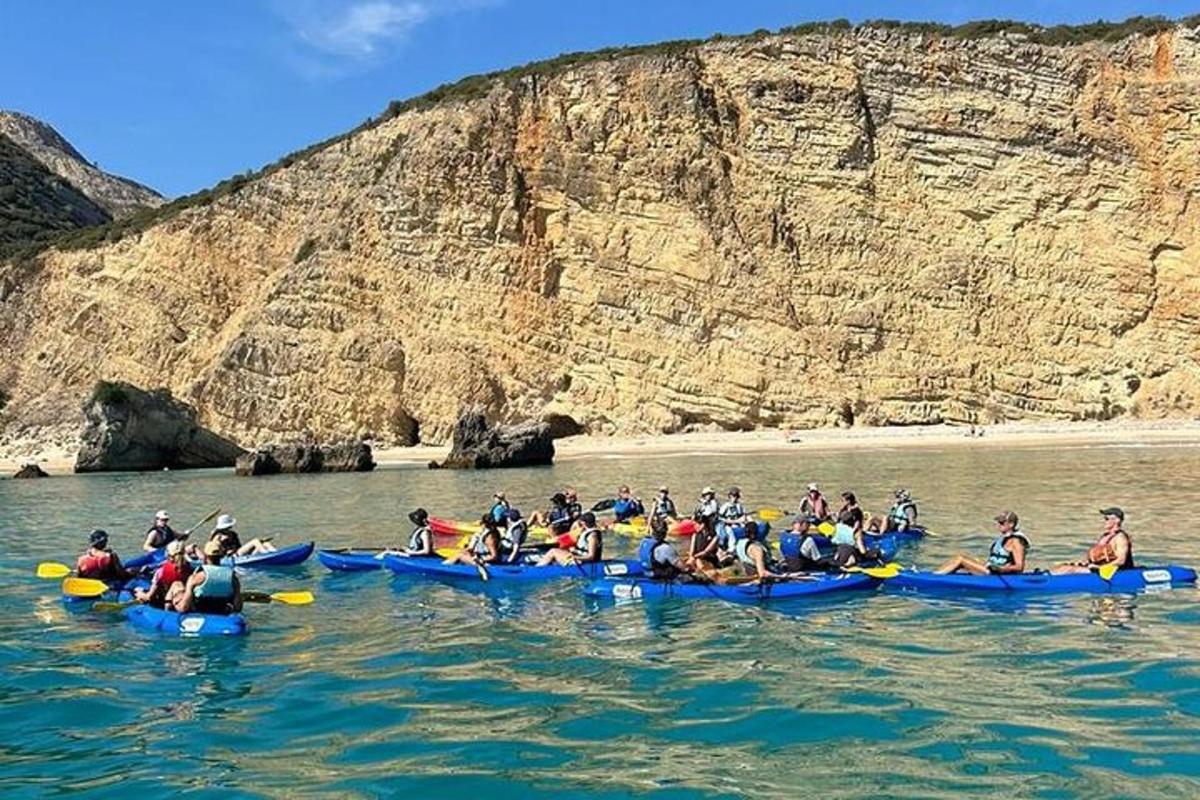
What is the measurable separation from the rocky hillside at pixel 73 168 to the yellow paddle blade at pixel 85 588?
326ft

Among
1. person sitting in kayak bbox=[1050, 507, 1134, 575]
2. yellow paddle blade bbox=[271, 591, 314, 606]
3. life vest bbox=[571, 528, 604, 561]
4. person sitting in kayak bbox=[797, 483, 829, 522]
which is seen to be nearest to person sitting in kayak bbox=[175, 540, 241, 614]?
yellow paddle blade bbox=[271, 591, 314, 606]

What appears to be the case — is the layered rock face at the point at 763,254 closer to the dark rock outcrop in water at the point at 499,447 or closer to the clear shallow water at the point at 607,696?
the dark rock outcrop in water at the point at 499,447

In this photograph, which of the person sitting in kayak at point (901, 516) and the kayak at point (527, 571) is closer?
the kayak at point (527, 571)

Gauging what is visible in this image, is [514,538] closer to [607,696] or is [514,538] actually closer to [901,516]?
[901,516]

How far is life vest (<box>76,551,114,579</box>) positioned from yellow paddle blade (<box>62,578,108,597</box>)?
0.36m

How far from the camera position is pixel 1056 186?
48.0m

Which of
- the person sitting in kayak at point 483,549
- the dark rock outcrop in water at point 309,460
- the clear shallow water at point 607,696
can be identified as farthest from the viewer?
the dark rock outcrop in water at point 309,460

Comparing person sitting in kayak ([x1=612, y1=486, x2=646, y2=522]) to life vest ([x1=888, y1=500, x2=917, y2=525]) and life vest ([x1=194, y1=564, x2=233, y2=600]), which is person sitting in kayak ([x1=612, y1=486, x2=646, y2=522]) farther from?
life vest ([x1=194, y1=564, x2=233, y2=600])

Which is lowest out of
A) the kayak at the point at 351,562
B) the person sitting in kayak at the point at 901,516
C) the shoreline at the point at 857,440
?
the kayak at the point at 351,562

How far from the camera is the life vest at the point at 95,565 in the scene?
584 inches

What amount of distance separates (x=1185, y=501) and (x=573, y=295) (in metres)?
32.6

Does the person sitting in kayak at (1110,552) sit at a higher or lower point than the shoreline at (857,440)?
lower

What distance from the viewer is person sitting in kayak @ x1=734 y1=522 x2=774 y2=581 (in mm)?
13594

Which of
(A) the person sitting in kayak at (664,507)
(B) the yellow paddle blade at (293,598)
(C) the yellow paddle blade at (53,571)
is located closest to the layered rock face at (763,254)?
(A) the person sitting in kayak at (664,507)
